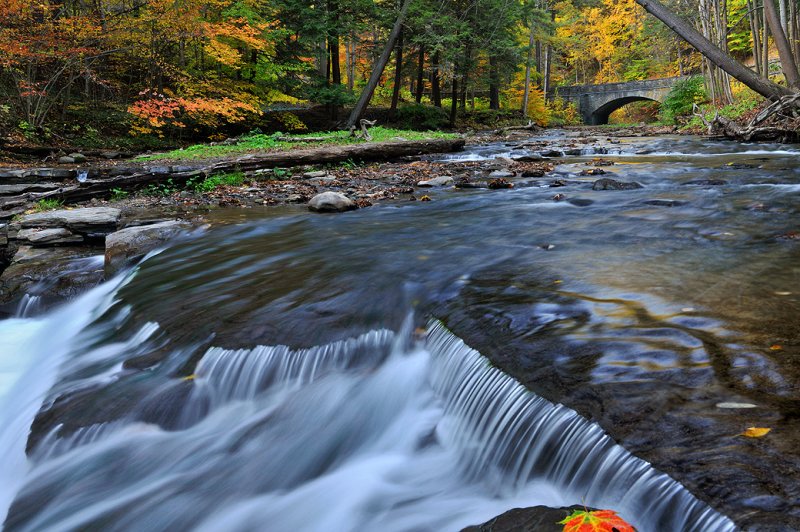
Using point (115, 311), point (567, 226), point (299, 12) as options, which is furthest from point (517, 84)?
point (115, 311)

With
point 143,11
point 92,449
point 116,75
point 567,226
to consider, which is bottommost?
point 92,449

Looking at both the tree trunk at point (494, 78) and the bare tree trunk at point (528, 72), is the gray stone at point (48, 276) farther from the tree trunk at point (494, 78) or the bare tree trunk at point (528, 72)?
the bare tree trunk at point (528, 72)

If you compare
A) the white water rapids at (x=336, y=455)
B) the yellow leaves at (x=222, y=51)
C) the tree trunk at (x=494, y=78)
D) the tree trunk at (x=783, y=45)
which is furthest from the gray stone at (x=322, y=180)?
the tree trunk at (x=494, y=78)

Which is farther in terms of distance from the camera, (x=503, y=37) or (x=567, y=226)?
(x=503, y=37)

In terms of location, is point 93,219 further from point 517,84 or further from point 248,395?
point 517,84

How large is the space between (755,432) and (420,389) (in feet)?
5.30

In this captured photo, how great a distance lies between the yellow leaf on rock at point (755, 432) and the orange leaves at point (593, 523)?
541 mm

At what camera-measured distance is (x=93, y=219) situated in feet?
22.6

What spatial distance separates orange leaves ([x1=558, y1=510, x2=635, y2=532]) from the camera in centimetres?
159

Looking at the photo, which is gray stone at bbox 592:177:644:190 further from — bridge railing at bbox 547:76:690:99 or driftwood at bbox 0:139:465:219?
bridge railing at bbox 547:76:690:99

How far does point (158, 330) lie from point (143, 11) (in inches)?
668

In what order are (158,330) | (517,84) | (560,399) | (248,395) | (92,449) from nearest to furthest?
1. (560,399)
2. (92,449)
3. (248,395)
4. (158,330)
5. (517,84)

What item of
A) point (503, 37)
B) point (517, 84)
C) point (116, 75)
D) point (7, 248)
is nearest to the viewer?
point (7, 248)

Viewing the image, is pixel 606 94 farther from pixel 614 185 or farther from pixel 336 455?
pixel 336 455
